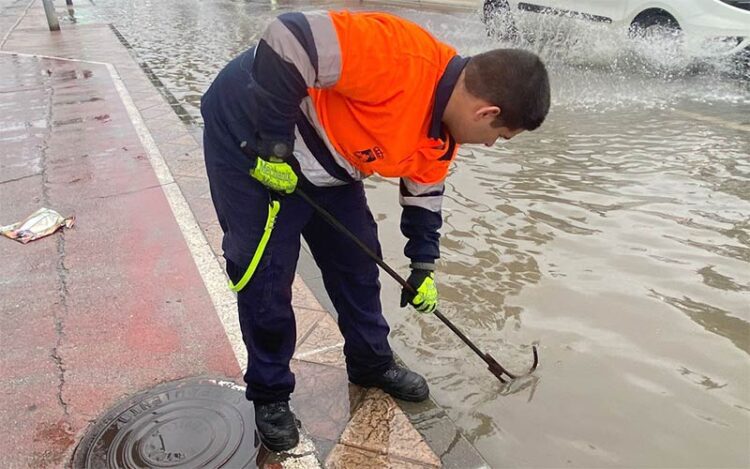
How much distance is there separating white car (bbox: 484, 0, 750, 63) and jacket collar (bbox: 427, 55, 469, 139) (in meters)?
6.92

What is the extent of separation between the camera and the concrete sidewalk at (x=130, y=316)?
247cm

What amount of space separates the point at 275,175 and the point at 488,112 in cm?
70

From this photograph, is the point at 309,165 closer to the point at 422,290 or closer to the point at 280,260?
the point at 280,260

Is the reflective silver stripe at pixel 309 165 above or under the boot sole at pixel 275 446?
above

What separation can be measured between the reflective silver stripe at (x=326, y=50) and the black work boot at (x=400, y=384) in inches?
52.3

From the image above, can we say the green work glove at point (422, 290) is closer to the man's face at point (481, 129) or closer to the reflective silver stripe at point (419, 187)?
the reflective silver stripe at point (419, 187)

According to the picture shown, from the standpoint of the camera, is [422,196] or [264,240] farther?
[422,196]

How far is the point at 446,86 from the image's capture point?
1966 mm

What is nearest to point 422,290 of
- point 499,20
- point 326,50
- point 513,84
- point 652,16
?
point 513,84

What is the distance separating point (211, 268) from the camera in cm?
364

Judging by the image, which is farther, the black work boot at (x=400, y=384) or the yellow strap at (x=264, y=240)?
the black work boot at (x=400, y=384)

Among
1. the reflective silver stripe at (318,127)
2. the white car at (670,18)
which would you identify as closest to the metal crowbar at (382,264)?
the reflective silver stripe at (318,127)

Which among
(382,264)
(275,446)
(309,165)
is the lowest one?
(275,446)

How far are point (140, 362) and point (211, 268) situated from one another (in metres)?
0.88
